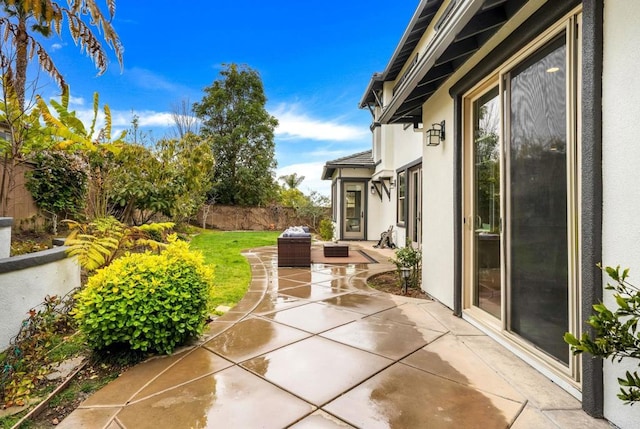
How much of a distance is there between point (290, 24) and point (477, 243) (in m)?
13.4

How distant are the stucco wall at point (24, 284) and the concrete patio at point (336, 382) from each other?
1.65 meters

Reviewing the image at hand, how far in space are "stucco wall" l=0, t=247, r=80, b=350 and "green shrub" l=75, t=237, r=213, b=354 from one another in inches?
34.4

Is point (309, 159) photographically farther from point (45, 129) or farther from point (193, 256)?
point (193, 256)

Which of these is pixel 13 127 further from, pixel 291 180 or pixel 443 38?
pixel 291 180

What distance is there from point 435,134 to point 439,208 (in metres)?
1.26

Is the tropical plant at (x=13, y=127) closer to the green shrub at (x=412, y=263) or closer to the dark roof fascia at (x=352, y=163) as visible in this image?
the green shrub at (x=412, y=263)

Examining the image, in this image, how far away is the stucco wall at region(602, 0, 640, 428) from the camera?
2.05 meters

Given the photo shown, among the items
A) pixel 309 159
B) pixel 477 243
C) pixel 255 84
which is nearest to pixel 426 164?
pixel 477 243

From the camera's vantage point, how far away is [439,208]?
5.39m

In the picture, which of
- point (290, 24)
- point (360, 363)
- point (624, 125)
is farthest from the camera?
point (290, 24)

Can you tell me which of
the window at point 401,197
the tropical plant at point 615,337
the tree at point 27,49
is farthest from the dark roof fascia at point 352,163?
the tropical plant at point 615,337

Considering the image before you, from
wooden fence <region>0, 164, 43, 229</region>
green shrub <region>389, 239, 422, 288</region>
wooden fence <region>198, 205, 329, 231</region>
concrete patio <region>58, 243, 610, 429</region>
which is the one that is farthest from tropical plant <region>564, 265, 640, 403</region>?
wooden fence <region>198, 205, 329, 231</region>

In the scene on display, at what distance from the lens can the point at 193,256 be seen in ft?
12.9

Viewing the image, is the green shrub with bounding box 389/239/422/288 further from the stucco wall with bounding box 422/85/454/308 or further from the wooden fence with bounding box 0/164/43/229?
the wooden fence with bounding box 0/164/43/229
